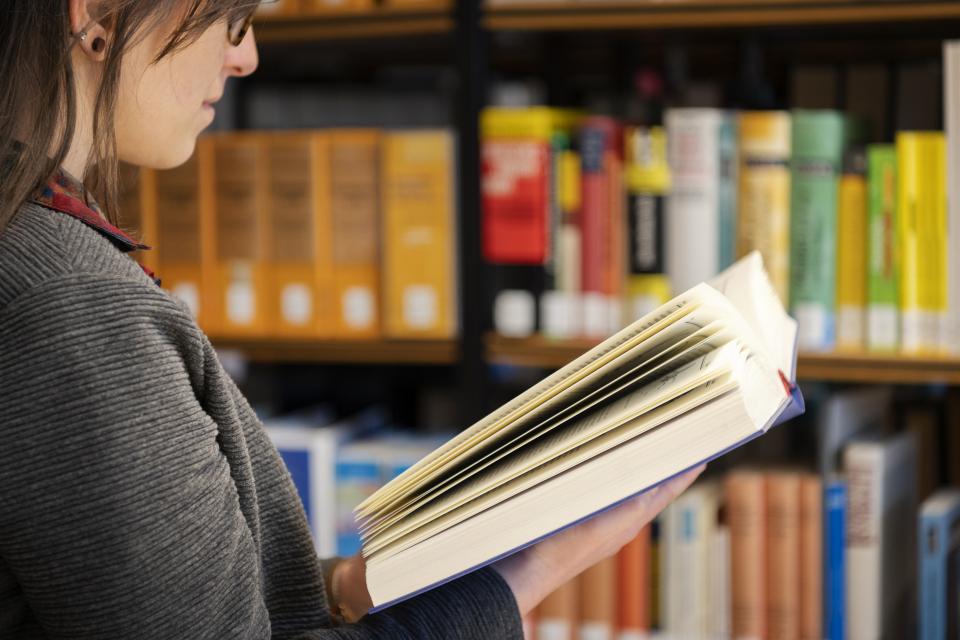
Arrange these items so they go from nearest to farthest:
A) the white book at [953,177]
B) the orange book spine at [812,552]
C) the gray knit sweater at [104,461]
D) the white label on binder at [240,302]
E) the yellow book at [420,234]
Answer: the gray knit sweater at [104,461] < the white book at [953,177] < the orange book spine at [812,552] < the yellow book at [420,234] < the white label on binder at [240,302]

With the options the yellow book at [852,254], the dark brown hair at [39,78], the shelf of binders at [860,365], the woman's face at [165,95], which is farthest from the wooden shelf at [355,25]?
the dark brown hair at [39,78]

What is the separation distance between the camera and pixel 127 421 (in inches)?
23.8

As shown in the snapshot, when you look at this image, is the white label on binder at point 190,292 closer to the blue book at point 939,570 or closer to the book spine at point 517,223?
the book spine at point 517,223

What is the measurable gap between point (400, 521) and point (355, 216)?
3.62 feet

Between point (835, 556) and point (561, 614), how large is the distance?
42 centimetres

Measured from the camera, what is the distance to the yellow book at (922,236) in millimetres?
1525

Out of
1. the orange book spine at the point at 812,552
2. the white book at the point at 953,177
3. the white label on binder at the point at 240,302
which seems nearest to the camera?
the white book at the point at 953,177

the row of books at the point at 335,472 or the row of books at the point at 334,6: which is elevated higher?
the row of books at the point at 334,6

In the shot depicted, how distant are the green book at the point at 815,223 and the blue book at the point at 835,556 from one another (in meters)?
0.21

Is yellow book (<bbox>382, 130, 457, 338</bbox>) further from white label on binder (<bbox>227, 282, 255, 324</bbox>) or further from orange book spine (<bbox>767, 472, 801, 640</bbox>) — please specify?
orange book spine (<bbox>767, 472, 801, 640</bbox>)

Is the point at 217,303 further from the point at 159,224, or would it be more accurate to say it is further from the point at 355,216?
the point at 355,216

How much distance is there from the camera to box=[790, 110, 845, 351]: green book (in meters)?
1.56

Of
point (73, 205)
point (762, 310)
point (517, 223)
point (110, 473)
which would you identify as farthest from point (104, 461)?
point (517, 223)

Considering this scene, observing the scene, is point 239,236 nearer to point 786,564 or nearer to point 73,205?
point 786,564
